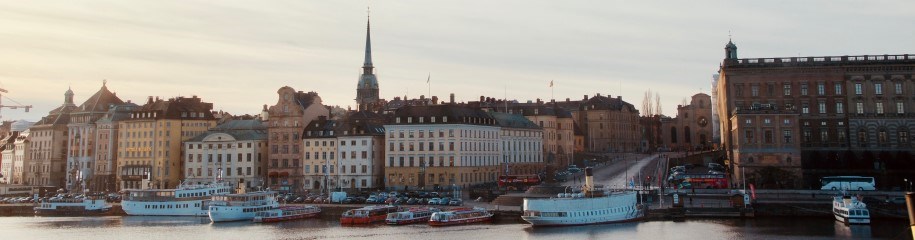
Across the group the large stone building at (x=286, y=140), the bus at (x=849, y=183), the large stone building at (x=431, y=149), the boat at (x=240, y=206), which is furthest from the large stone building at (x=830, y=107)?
the large stone building at (x=286, y=140)

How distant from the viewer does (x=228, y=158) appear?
389 feet

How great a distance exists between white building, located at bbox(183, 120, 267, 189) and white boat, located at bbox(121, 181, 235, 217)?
22522 mm

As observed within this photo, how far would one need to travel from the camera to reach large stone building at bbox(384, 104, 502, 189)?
344 feet

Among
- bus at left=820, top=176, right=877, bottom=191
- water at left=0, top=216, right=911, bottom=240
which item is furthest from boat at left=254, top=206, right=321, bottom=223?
bus at left=820, top=176, right=877, bottom=191

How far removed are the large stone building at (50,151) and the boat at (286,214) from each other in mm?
69521

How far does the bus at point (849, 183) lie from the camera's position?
80.2 meters

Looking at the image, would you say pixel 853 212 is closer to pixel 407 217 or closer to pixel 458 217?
pixel 458 217

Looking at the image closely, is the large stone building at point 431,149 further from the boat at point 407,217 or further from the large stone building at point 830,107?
the large stone building at point 830,107

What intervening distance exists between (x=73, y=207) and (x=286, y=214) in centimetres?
3228

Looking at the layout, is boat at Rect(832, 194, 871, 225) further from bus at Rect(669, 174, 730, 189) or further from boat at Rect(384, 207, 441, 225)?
boat at Rect(384, 207, 441, 225)

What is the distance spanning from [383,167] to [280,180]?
50.4 ft

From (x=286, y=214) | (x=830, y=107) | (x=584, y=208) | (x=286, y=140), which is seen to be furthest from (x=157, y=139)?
(x=830, y=107)

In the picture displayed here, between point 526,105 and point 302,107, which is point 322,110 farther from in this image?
point 526,105

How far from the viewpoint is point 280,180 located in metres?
115
